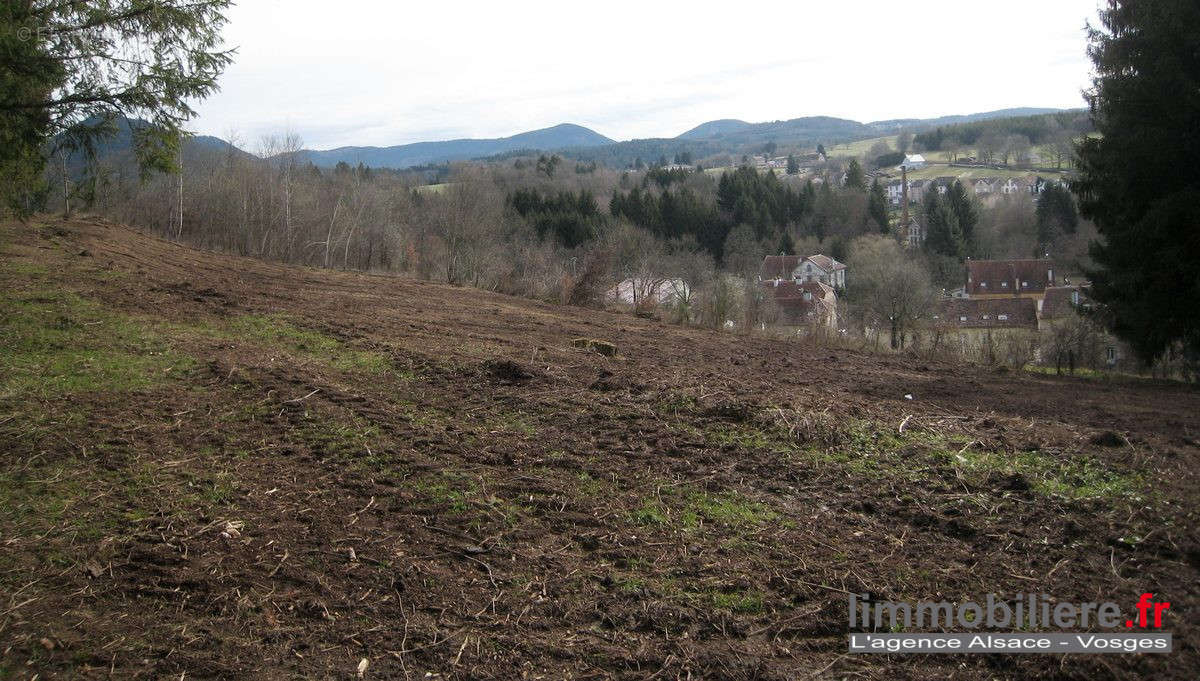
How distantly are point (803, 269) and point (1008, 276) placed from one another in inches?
488

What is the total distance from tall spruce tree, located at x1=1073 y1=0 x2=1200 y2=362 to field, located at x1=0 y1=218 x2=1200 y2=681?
21.0 feet

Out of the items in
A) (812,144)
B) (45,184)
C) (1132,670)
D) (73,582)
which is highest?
(812,144)

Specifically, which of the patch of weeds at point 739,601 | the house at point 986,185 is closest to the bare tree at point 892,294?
the patch of weeds at point 739,601

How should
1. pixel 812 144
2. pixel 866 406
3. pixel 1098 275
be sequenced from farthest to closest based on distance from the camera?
pixel 812 144, pixel 1098 275, pixel 866 406

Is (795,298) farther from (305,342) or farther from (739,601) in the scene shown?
(739,601)

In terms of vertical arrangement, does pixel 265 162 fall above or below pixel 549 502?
above

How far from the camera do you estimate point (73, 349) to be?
21.5ft

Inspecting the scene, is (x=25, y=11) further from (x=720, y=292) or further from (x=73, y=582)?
(x=720, y=292)

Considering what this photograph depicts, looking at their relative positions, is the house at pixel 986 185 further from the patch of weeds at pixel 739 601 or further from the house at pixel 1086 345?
the patch of weeds at pixel 739 601

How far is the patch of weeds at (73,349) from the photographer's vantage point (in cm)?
575

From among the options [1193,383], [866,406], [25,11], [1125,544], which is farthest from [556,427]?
[1193,383]

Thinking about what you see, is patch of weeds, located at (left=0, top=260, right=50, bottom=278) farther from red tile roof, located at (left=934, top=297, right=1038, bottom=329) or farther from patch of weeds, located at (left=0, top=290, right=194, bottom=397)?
red tile roof, located at (left=934, top=297, right=1038, bottom=329)

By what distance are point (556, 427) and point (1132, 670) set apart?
376cm

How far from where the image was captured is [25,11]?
6.77 m
